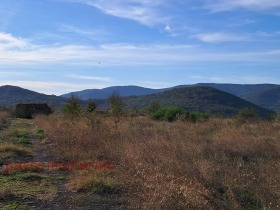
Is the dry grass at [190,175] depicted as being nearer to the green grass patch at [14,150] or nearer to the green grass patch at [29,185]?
the green grass patch at [29,185]

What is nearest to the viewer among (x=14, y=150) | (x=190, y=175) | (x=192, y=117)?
(x=190, y=175)

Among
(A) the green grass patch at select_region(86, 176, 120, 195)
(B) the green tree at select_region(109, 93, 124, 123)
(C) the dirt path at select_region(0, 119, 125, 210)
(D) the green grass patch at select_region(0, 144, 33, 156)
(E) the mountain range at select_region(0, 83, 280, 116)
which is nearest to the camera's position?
(C) the dirt path at select_region(0, 119, 125, 210)

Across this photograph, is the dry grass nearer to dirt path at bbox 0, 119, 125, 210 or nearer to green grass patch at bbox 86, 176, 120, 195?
green grass patch at bbox 86, 176, 120, 195

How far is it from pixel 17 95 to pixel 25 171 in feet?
360

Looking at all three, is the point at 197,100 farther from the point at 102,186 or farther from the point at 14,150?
the point at 102,186

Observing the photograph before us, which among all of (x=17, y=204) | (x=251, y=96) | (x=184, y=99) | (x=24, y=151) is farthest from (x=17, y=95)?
(x=17, y=204)

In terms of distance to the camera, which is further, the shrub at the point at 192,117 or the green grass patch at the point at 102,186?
the shrub at the point at 192,117

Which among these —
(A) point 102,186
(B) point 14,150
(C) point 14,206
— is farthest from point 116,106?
(C) point 14,206

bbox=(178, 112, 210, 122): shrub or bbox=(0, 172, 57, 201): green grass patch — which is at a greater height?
bbox=(178, 112, 210, 122): shrub

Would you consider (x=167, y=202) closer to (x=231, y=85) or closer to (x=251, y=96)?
(x=251, y=96)

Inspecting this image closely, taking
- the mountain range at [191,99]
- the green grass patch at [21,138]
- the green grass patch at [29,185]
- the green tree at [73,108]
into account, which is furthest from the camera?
the mountain range at [191,99]

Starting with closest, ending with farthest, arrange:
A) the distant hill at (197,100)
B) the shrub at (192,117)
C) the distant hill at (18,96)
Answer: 1. the shrub at (192,117)
2. the distant hill at (197,100)
3. the distant hill at (18,96)

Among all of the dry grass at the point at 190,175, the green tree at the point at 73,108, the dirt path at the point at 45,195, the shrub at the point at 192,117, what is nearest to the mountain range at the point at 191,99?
the shrub at the point at 192,117

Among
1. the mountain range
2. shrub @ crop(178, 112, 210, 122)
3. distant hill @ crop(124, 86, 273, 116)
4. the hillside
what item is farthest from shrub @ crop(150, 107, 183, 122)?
the hillside
